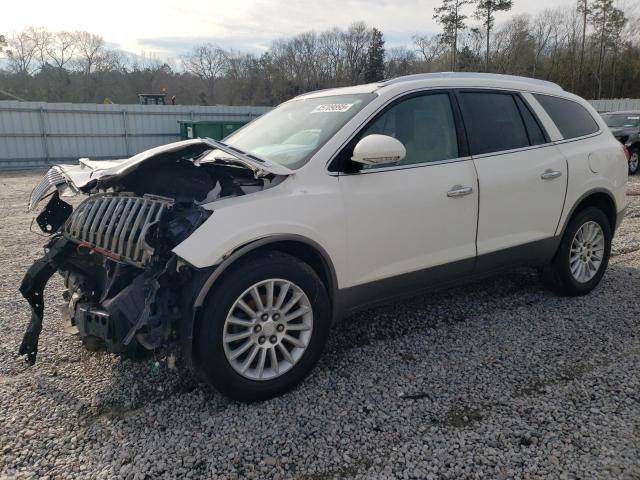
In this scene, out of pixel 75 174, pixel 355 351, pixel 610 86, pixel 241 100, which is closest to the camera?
pixel 75 174

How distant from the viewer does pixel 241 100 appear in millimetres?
60000

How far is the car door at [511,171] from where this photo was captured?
149 inches

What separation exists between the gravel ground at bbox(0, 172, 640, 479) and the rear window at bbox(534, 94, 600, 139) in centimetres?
163

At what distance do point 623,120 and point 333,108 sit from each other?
14411 millimetres

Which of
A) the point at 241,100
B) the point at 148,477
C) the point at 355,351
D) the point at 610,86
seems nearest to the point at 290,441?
the point at 148,477

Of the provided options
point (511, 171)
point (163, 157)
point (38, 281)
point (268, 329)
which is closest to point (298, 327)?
point (268, 329)

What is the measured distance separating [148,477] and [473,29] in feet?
155

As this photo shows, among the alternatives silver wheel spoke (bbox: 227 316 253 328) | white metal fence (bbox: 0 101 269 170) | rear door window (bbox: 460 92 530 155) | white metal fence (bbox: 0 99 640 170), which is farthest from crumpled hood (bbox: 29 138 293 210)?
white metal fence (bbox: 0 99 640 170)

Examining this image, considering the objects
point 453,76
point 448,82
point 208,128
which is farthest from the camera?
point 208,128

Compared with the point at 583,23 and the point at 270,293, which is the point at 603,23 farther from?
the point at 270,293

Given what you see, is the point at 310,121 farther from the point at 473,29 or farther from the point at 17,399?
the point at 473,29

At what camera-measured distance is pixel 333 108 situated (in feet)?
11.7

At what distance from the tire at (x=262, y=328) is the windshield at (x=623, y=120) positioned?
584 inches

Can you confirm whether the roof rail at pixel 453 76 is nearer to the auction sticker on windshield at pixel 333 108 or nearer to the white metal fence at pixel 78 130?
the auction sticker on windshield at pixel 333 108
